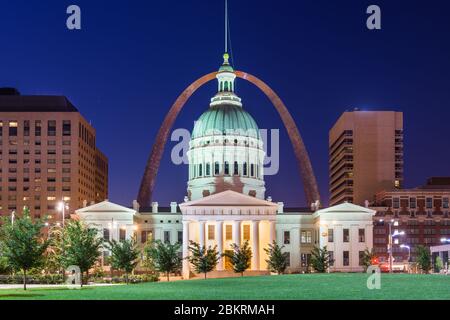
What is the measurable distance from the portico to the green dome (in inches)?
718

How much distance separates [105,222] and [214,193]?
20433 mm

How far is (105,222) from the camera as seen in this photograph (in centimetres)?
15812

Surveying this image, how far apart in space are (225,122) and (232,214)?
72.2ft

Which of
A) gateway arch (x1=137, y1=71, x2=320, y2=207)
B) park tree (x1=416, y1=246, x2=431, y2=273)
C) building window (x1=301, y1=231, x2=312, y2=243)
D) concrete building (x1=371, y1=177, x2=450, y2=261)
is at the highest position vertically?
gateway arch (x1=137, y1=71, x2=320, y2=207)

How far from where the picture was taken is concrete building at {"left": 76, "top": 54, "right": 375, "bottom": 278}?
515ft

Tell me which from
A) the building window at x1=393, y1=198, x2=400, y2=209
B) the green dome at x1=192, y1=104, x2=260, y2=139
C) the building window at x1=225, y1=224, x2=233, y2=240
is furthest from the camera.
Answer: the building window at x1=393, y1=198, x2=400, y2=209

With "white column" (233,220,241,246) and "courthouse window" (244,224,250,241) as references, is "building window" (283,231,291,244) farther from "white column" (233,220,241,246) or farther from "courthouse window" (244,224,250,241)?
"white column" (233,220,241,246)

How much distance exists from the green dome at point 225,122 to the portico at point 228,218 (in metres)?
18.2

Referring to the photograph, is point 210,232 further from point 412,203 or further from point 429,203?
point 429,203

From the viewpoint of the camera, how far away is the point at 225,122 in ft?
562

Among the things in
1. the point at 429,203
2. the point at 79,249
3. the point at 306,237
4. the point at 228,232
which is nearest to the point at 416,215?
the point at 429,203

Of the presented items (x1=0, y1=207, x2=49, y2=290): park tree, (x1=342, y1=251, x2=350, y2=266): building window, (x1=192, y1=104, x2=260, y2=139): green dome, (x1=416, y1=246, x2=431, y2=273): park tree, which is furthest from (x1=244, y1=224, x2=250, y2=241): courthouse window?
(x1=0, y1=207, x2=49, y2=290): park tree
